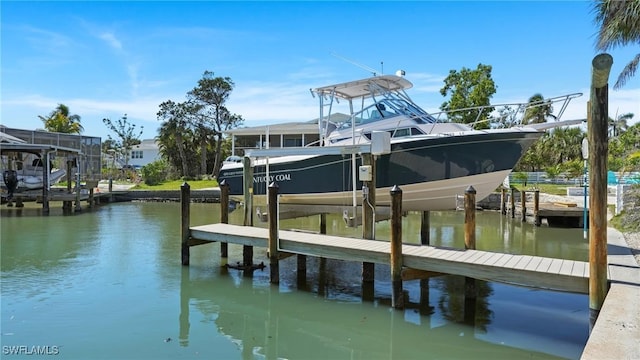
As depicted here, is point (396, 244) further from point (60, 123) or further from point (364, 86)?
point (60, 123)

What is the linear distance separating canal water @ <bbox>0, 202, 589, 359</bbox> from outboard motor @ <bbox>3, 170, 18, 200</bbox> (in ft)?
44.2

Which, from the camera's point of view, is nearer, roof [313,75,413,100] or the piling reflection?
the piling reflection

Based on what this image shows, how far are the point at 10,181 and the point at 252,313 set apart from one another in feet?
70.8

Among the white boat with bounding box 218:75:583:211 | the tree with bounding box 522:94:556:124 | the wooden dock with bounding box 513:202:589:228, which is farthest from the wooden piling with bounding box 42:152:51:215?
the wooden dock with bounding box 513:202:589:228

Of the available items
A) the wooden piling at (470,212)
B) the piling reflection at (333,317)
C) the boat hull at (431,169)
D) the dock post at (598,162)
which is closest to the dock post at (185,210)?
the piling reflection at (333,317)

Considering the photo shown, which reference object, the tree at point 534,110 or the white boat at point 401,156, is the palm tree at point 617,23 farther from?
the white boat at point 401,156

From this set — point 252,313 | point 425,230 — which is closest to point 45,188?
point 425,230

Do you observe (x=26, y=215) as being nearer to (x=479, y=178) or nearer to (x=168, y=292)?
(x=168, y=292)

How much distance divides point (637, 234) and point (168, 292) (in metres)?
9.89

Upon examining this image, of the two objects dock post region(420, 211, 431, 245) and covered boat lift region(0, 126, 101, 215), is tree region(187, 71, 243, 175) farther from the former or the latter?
dock post region(420, 211, 431, 245)

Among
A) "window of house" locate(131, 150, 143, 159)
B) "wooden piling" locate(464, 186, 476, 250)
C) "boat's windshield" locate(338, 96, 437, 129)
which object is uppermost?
"window of house" locate(131, 150, 143, 159)

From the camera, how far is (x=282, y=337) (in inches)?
281

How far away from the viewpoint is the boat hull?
424 inches

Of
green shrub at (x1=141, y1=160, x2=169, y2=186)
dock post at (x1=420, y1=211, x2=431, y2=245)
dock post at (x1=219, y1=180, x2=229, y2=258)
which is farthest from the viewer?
green shrub at (x1=141, y1=160, x2=169, y2=186)
